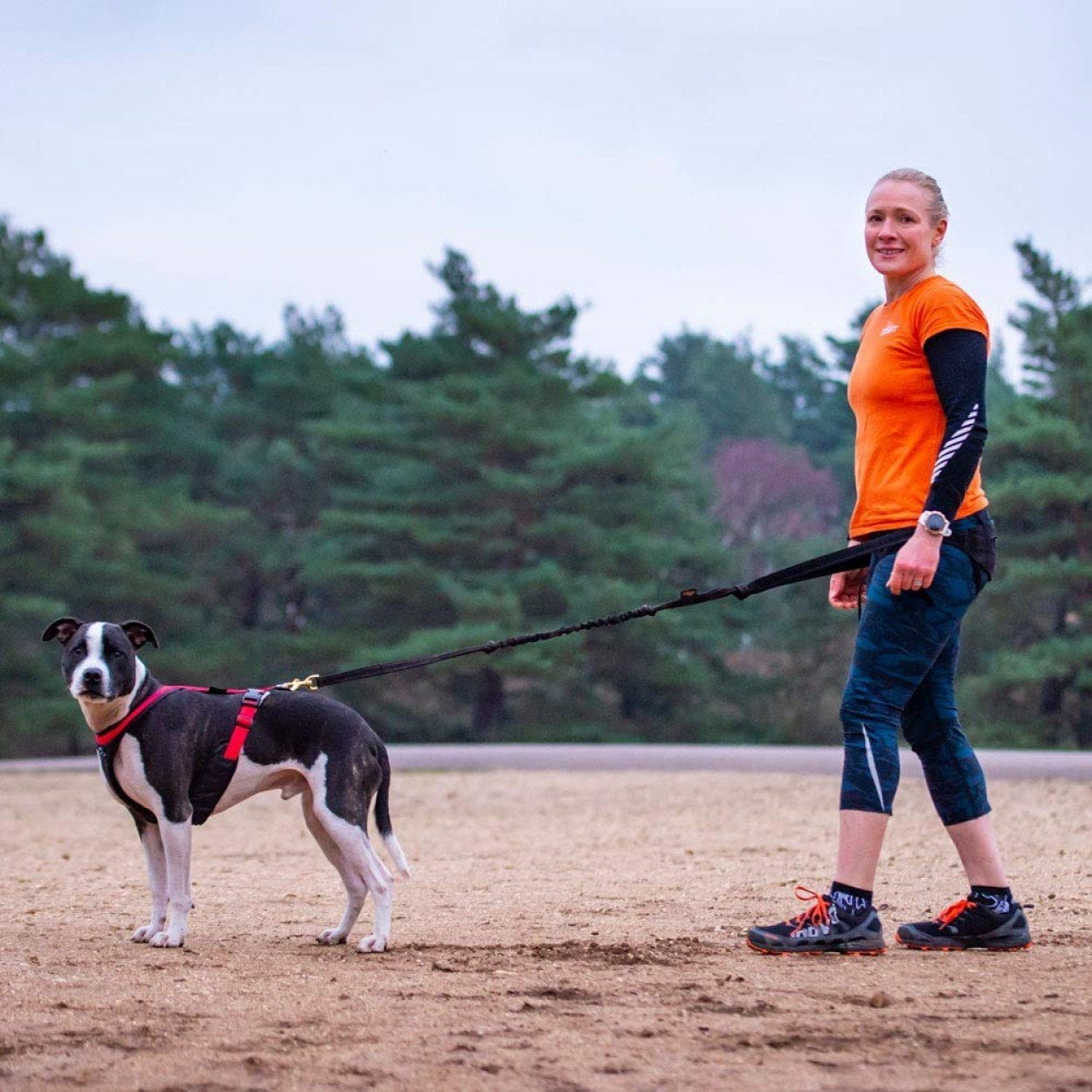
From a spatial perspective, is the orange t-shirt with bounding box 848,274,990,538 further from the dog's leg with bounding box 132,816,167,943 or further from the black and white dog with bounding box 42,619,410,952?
the dog's leg with bounding box 132,816,167,943

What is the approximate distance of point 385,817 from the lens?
5516 millimetres

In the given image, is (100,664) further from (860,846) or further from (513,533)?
(513,533)

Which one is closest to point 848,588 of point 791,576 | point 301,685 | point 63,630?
point 791,576

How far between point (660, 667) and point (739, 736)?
6.60 feet

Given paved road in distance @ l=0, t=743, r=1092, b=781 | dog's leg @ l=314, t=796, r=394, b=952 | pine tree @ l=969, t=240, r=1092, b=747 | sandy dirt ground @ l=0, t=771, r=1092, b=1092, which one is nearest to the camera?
sandy dirt ground @ l=0, t=771, r=1092, b=1092

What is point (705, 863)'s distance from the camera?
7871mm

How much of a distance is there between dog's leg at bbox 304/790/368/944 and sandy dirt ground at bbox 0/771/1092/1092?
0.40 feet

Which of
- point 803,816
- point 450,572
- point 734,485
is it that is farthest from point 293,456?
point 803,816

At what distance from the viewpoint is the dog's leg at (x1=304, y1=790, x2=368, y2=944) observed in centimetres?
532

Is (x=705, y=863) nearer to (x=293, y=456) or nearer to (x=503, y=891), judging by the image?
(x=503, y=891)

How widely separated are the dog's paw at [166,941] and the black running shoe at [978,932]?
2.32 m

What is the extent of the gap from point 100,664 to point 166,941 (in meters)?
0.93

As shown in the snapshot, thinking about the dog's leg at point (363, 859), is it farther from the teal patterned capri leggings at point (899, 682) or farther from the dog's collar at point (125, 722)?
the teal patterned capri leggings at point (899, 682)

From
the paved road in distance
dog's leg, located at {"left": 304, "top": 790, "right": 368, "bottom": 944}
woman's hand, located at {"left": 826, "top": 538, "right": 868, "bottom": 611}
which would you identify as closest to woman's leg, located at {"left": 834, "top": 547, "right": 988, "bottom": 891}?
woman's hand, located at {"left": 826, "top": 538, "right": 868, "bottom": 611}
